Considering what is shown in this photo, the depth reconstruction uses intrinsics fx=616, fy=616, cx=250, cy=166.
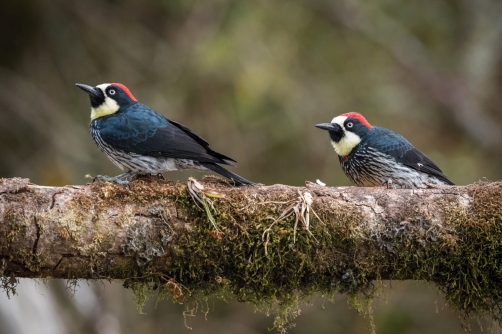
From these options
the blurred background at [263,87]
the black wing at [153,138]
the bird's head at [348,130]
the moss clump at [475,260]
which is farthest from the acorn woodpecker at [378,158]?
the blurred background at [263,87]

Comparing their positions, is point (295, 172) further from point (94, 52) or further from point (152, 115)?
point (152, 115)

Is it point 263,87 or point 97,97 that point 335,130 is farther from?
point 97,97

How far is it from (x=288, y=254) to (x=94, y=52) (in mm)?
6043

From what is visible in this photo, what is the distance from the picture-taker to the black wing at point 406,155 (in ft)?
17.9

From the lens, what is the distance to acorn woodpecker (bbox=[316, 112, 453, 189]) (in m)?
5.48

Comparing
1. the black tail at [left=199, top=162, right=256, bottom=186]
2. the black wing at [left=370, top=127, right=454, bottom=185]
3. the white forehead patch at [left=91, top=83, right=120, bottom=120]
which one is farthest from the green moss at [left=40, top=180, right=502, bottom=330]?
the black wing at [left=370, top=127, right=454, bottom=185]

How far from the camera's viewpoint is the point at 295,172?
869 cm

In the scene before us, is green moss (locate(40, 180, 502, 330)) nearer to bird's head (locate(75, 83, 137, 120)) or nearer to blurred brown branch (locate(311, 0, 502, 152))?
bird's head (locate(75, 83, 137, 120))

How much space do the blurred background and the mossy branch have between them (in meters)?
Answer: 4.09

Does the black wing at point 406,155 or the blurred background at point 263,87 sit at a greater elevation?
the blurred background at point 263,87

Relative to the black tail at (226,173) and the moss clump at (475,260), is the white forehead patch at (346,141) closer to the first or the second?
the black tail at (226,173)

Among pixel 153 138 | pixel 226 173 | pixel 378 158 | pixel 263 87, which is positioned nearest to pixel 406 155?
pixel 378 158

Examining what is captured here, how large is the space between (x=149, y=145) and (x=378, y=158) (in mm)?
2103

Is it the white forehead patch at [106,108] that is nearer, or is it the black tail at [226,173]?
the black tail at [226,173]
